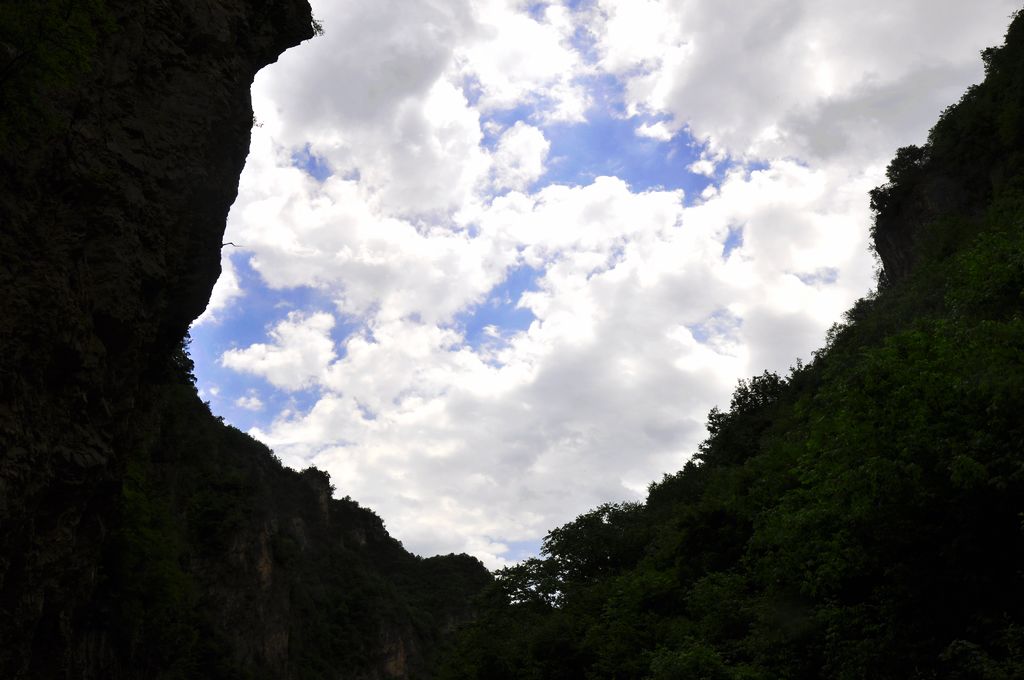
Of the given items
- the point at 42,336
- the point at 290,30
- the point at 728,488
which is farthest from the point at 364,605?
the point at 42,336

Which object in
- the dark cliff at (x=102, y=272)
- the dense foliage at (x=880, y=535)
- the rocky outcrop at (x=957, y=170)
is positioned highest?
the rocky outcrop at (x=957, y=170)

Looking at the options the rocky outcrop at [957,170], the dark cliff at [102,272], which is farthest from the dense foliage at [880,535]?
the dark cliff at [102,272]

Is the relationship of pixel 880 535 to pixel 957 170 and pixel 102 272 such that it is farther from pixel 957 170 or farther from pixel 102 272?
pixel 957 170

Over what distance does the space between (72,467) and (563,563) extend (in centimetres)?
2806

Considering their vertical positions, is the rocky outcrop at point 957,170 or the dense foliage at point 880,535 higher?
the rocky outcrop at point 957,170

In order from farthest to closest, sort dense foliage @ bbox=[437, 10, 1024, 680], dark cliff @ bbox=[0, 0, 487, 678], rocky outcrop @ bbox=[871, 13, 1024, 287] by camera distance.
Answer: rocky outcrop @ bbox=[871, 13, 1024, 287] → dark cliff @ bbox=[0, 0, 487, 678] → dense foliage @ bbox=[437, 10, 1024, 680]

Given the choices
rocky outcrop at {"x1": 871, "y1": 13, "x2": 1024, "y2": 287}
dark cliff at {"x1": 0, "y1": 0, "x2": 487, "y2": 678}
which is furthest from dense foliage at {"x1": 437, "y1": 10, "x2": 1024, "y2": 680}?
dark cliff at {"x1": 0, "y1": 0, "x2": 487, "y2": 678}

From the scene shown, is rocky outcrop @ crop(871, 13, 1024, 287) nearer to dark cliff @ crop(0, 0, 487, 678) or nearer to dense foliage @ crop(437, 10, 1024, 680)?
dense foliage @ crop(437, 10, 1024, 680)

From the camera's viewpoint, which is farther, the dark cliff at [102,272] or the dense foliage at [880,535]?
the dark cliff at [102,272]

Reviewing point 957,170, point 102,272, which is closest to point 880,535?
point 102,272

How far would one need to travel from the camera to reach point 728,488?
1193 inches

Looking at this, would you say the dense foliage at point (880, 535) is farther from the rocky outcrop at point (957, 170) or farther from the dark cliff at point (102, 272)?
the dark cliff at point (102, 272)

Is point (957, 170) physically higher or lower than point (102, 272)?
higher

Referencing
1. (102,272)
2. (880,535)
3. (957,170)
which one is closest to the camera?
(880,535)
